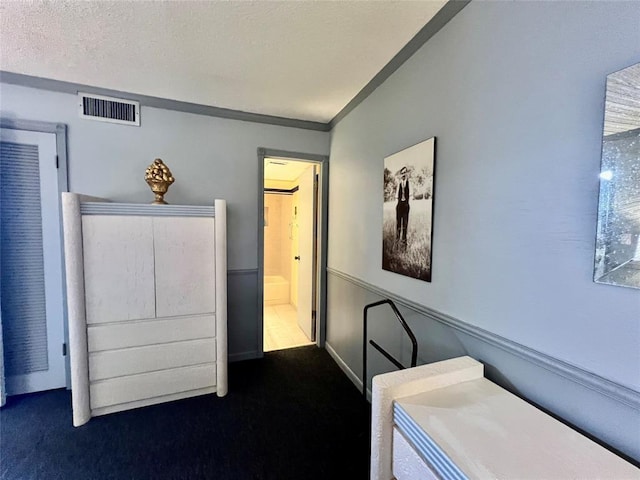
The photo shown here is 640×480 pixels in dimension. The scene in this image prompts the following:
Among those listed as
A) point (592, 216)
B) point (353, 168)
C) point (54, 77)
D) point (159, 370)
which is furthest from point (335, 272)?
point (54, 77)

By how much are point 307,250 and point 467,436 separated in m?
2.68

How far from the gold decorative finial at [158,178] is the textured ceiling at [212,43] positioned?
2.20 ft

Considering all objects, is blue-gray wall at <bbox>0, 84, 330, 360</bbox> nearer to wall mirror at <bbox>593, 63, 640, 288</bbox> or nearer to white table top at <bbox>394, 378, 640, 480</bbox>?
white table top at <bbox>394, 378, 640, 480</bbox>

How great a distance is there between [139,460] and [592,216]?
8.36 feet

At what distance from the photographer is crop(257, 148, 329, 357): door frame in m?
2.94

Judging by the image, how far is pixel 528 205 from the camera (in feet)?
3.58

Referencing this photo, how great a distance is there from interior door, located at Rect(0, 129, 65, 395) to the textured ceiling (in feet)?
2.03

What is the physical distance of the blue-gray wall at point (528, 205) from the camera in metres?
0.87

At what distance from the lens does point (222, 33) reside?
1.65 meters

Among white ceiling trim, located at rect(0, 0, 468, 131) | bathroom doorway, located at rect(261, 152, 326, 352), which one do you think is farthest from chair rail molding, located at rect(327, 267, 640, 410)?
bathroom doorway, located at rect(261, 152, 326, 352)

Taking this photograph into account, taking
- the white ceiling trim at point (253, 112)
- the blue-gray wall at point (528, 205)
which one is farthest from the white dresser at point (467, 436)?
the white ceiling trim at point (253, 112)

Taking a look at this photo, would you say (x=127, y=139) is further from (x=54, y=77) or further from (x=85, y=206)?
(x=85, y=206)

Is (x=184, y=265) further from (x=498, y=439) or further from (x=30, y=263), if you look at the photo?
(x=498, y=439)

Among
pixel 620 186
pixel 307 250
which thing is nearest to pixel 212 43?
pixel 620 186
